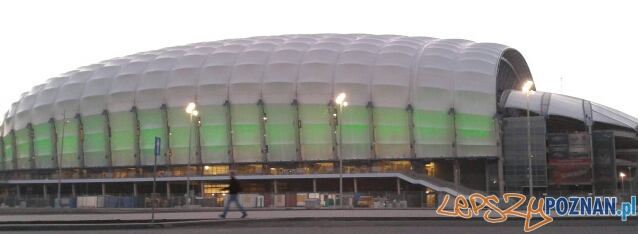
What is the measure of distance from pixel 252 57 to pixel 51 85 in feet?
107

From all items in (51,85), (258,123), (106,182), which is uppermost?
(51,85)

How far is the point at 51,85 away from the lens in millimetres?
110750

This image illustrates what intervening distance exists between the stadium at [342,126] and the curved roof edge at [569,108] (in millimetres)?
205

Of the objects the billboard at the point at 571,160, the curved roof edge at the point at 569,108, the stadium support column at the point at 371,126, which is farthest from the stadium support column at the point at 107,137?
the billboard at the point at 571,160

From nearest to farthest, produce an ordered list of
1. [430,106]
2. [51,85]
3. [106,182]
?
1. [430,106]
2. [106,182]
3. [51,85]

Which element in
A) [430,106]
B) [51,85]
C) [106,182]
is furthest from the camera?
[51,85]

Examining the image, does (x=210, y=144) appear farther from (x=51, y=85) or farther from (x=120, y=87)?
(x=51, y=85)

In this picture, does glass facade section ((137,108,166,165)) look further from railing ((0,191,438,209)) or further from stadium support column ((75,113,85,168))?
railing ((0,191,438,209))

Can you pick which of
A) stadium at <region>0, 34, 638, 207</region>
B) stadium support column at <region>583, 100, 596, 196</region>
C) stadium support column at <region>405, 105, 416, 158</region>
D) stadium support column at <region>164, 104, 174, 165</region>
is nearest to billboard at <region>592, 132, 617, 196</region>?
stadium at <region>0, 34, 638, 207</region>

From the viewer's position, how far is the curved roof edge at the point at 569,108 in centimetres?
9531

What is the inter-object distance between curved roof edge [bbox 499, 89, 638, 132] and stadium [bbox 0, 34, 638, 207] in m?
0.21

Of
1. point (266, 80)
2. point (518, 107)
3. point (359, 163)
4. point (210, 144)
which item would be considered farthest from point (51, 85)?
point (518, 107)

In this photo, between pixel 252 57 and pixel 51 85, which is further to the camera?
pixel 51 85

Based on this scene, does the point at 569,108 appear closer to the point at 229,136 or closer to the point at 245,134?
Result: the point at 245,134
